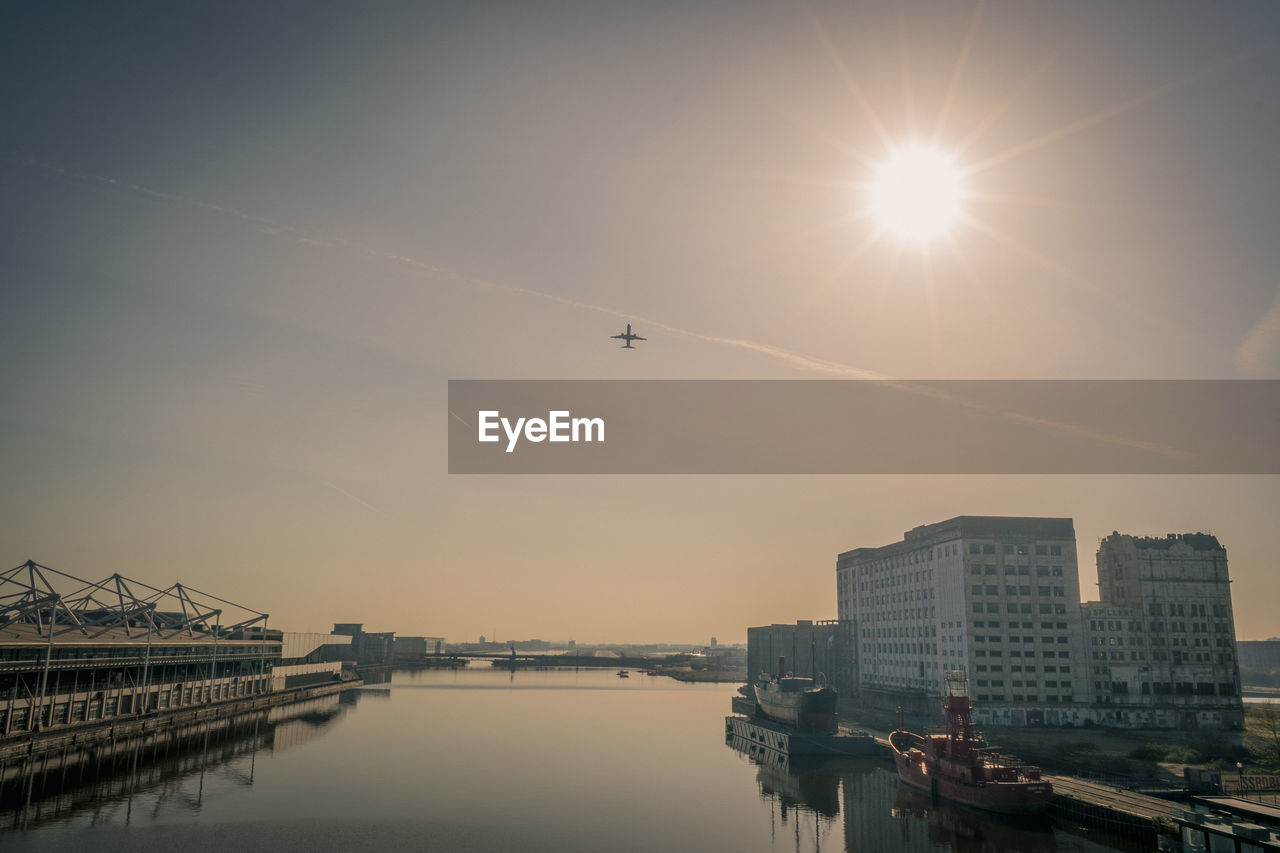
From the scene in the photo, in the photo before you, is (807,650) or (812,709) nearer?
(812,709)

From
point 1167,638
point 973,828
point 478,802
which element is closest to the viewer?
point 973,828

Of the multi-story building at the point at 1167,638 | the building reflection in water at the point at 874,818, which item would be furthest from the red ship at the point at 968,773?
the multi-story building at the point at 1167,638

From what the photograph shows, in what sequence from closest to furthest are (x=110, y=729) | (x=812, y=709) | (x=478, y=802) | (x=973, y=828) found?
1. (x=973, y=828)
2. (x=478, y=802)
3. (x=110, y=729)
4. (x=812, y=709)

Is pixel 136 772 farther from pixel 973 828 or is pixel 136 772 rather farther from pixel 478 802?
pixel 973 828

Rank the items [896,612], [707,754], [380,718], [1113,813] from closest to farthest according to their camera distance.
Result: [1113,813] → [707,754] → [380,718] → [896,612]

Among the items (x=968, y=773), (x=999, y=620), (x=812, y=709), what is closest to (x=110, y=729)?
(x=812, y=709)

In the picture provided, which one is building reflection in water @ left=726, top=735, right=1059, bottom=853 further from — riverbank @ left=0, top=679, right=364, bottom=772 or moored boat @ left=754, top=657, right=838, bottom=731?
riverbank @ left=0, top=679, right=364, bottom=772

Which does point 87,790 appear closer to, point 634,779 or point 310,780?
point 310,780

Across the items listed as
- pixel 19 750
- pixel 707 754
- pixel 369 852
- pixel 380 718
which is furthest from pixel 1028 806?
pixel 380 718
